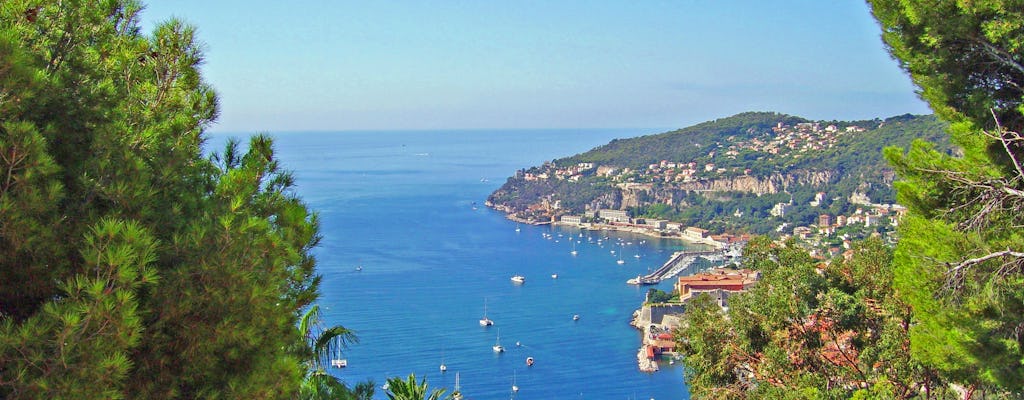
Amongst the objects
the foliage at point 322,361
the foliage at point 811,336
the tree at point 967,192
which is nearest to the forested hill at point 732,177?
the foliage at point 811,336

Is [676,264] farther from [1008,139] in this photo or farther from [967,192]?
[1008,139]

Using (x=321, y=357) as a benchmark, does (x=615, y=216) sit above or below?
below

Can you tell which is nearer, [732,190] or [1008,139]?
[1008,139]

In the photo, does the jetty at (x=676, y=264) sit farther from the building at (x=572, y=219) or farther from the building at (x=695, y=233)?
the building at (x=572, y=219)

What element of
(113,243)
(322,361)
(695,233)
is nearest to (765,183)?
(695,233)

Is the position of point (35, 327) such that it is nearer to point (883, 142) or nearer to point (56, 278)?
point (56, 278)

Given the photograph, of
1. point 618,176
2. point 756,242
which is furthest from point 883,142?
point 756,242
